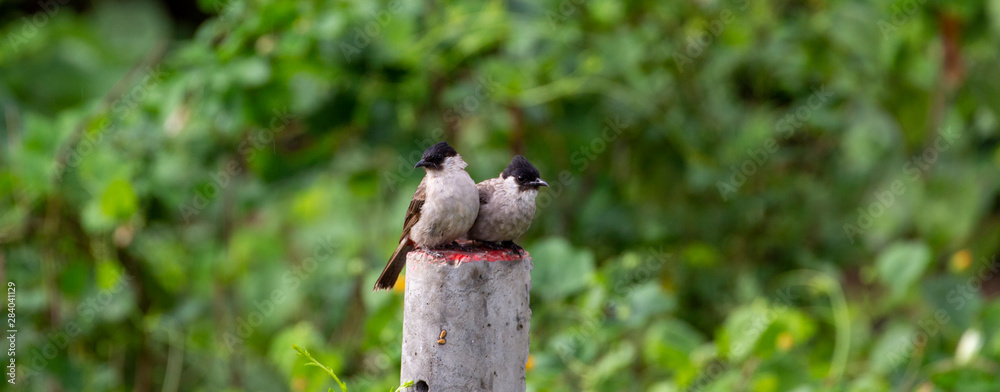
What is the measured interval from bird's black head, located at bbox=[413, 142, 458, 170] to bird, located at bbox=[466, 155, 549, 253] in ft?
0.46

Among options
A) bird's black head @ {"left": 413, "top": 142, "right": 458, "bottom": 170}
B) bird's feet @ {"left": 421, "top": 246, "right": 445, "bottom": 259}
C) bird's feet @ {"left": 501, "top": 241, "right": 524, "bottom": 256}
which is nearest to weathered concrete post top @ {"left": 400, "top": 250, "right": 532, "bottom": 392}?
bird's feet @ {"left": 421, "top": 246, "right": 445, "bottom": 259}

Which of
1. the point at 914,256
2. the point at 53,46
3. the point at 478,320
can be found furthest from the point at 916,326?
the point at 53,46

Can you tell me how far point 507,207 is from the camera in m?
2.26

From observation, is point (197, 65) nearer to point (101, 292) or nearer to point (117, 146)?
point (117, 146)

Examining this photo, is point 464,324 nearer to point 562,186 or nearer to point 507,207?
point 507,207

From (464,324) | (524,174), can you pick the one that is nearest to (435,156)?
(524,174)

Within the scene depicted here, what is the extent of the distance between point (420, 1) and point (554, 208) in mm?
1461

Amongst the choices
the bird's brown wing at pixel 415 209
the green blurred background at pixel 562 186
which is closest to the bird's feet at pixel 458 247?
the bird's brown wing at pixel 415 209

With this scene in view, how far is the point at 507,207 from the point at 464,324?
21.3 inches

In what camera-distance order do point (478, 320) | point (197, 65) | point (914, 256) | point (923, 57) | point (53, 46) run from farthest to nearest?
point (53, 46), point (923, 57), point (914, 256), point (197, 65), point (478, 320)

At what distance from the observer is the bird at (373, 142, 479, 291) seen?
2230mm

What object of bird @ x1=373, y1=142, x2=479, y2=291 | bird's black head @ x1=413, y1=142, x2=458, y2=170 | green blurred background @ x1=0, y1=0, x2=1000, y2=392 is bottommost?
green blurred background @ x1=0, y1=0, x2=1000, y2=392

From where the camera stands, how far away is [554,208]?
4875 mm

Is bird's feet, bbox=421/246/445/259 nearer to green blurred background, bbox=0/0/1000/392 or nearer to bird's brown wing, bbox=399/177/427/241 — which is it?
bird's brown wing, bbox=399/177/427/241
